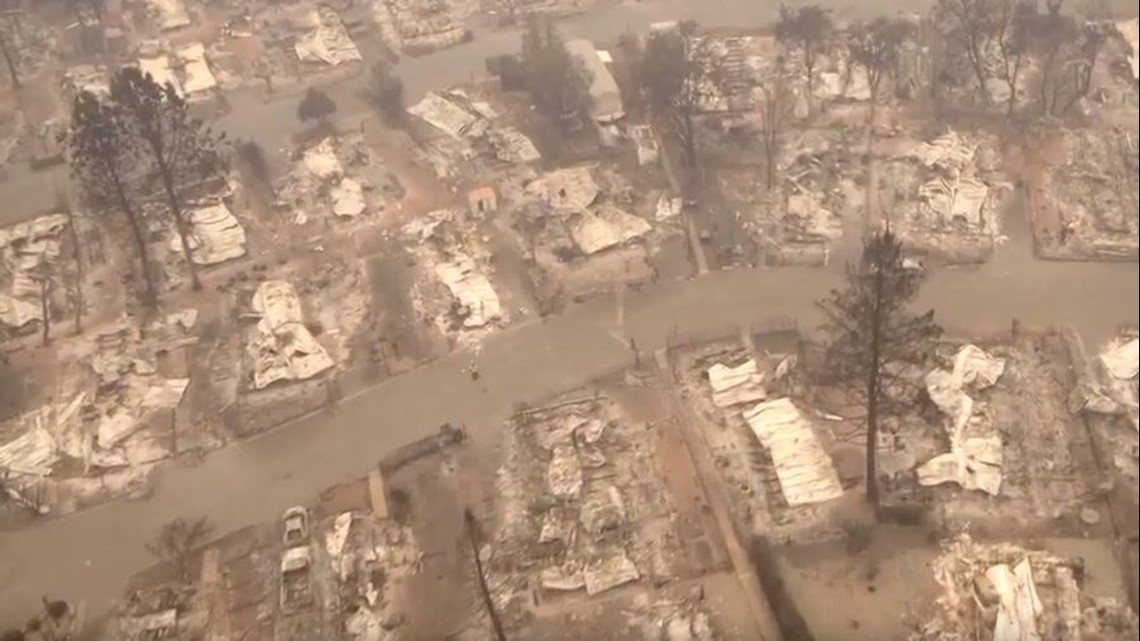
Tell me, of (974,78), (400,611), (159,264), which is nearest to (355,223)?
(159,264)

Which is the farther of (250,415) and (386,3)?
(386,3)

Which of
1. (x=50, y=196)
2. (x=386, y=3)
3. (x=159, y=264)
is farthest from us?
(x=386, y=3)

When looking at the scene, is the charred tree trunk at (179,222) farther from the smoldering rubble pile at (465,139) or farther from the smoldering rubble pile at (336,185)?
the smoldering rubble pile at (465,139)

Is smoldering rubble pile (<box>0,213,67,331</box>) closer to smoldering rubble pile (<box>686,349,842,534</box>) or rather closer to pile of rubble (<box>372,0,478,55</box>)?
pile of rubble (<box>372,0,478,55</box>)

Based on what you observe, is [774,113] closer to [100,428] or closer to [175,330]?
[175,330]

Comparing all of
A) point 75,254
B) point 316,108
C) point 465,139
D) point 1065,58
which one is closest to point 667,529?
point 465,139

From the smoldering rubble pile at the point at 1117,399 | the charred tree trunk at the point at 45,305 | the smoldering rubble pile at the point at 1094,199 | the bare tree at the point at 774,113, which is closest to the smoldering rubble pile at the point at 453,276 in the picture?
the bare tree at the point at 774,113

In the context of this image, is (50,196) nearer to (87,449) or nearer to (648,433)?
(87,449)
